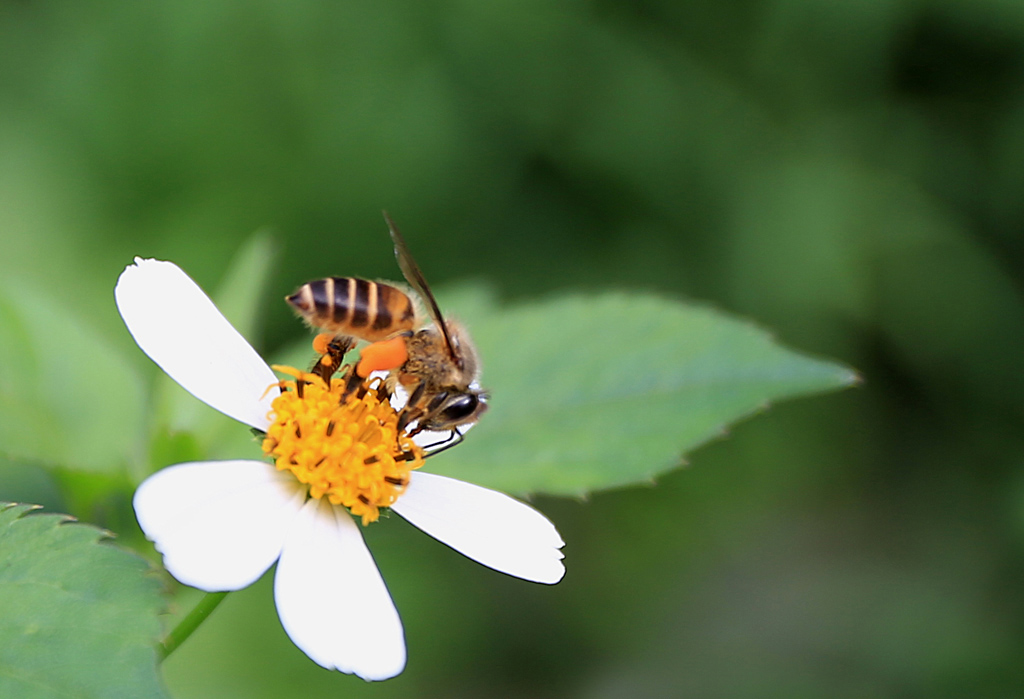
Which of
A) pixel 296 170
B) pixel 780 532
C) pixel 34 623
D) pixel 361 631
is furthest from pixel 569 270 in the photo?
pixel 34 623

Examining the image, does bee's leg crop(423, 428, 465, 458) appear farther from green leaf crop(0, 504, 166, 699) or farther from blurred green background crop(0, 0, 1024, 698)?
blurred green background crop(0, 0, 1024, 698)

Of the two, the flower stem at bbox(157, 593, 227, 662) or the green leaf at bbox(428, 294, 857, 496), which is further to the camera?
the green leaf at bbox(428, 294, 857, 496)

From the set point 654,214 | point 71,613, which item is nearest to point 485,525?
point 71,613

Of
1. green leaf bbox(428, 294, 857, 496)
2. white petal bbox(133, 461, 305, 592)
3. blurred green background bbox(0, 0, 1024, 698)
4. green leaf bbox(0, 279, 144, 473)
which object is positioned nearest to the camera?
white petal bbox(133, 461, 305, 592)

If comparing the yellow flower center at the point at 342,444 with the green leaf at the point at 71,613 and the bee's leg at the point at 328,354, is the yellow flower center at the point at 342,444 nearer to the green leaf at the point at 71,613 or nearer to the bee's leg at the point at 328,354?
the bee's leg at the point at 328,354

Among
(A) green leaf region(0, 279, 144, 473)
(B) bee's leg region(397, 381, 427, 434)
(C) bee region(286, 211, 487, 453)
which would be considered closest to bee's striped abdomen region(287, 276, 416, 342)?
(C) bee region(286, 211, 487, 453)


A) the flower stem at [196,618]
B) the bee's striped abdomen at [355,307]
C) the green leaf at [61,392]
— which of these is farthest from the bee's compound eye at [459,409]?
the green leaf at [61,392]

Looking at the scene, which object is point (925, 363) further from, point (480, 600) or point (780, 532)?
point (480, 600)

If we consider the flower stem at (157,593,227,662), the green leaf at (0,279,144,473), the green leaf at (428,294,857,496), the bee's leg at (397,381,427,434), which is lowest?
the flower stem at (157,593,227,662)
